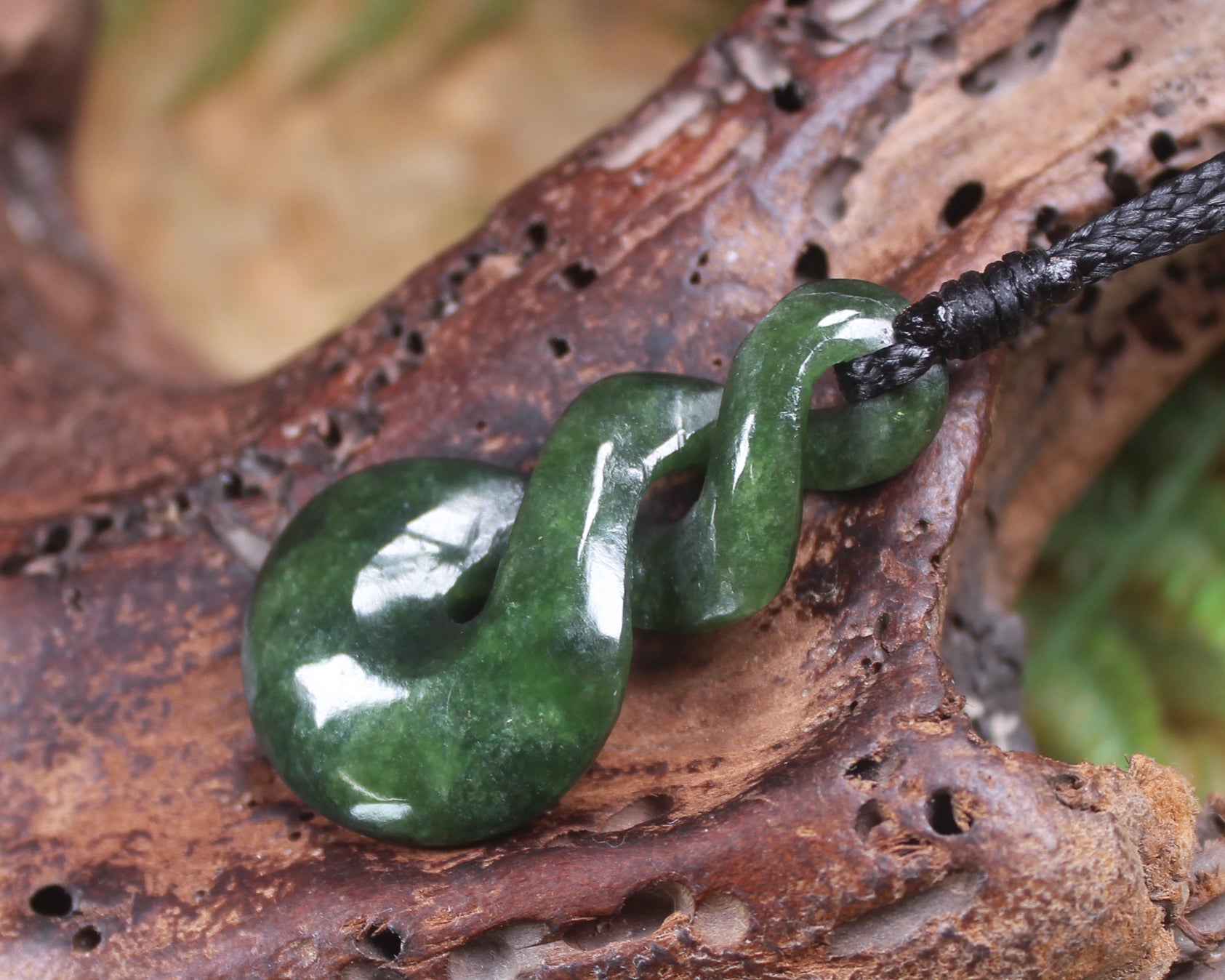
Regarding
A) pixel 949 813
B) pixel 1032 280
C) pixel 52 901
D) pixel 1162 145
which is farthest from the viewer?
pixel 1162 145

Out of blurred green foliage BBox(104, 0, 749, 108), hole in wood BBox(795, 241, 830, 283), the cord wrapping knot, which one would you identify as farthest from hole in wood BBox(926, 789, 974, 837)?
blurred green foliage BBox(104, 0, 749, 108)

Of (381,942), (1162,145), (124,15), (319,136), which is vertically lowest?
(381,942)

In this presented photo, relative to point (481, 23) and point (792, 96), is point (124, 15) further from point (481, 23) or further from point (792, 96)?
point (792, 96)

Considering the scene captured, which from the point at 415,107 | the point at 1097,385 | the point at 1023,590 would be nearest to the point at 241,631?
the point at 1097,385

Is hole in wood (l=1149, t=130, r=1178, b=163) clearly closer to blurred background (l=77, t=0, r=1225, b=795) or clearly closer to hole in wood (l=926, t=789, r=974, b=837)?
hole in wood (l=926, t=789, r=974, b=837)

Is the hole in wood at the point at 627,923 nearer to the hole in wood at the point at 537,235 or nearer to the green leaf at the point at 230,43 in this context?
the hole in wood at the point at 537,235

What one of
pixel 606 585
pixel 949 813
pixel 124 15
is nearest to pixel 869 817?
pixel 949 813
